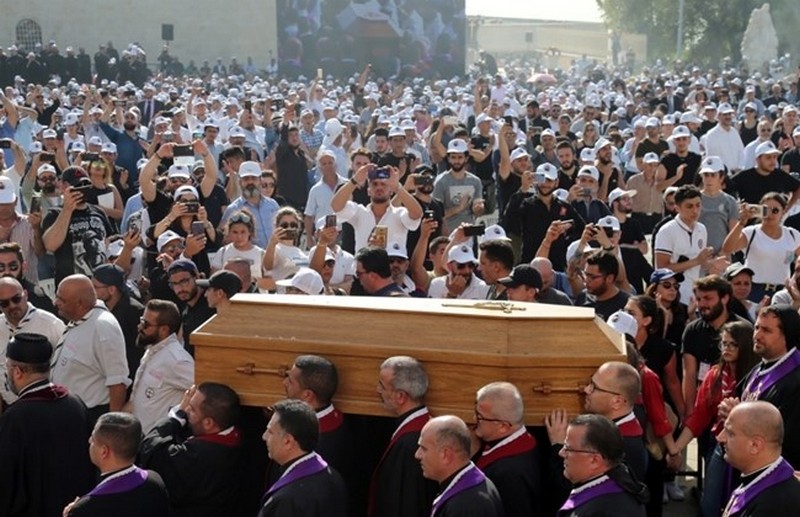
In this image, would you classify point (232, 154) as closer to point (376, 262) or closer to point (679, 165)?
point (679, 165)

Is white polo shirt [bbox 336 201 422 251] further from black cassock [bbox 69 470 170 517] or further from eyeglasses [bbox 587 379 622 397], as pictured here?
black cassock [bbox 69 470 170 517]

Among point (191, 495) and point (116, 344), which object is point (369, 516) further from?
point (116, 344)

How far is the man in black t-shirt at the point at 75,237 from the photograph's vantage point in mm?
10445

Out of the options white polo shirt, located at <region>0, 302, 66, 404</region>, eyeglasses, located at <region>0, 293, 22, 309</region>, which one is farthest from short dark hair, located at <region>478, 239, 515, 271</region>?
eyeglasses, located at <region>0, 293, 22, 309</region>

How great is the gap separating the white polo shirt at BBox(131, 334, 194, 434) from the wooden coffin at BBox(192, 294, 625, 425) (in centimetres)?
109

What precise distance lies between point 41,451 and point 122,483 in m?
1.03

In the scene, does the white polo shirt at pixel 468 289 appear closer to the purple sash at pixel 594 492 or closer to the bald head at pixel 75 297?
the bald head at pixel 75 297

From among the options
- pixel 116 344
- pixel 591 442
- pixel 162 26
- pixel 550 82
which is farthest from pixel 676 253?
pixel 162 26

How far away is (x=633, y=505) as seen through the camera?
534 centimetres

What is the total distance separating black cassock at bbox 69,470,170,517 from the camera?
5.68 m

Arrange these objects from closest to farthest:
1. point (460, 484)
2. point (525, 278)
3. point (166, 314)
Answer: point (460, 484) → point (166, 314) → point (525, 278)

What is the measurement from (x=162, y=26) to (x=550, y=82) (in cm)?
1791

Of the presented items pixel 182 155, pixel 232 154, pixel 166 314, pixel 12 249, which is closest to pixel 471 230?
pixel 166 314

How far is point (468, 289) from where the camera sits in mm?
9281
